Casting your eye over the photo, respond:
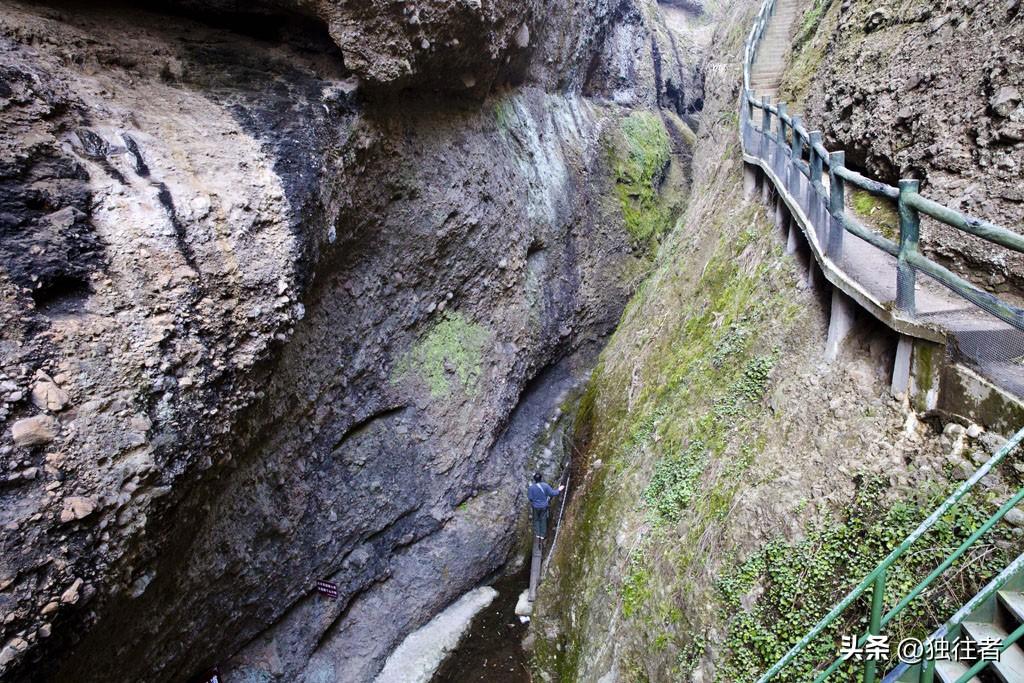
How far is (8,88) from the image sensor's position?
5.26 metres

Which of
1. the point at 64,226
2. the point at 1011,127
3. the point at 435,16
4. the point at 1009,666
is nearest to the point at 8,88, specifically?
the point at 64,226

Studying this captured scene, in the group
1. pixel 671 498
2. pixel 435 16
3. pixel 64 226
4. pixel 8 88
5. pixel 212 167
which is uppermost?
pixel 435 16

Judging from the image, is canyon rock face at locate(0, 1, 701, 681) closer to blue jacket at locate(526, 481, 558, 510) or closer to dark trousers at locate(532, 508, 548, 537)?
dark trousers at locate(532, 508, 548, 537)

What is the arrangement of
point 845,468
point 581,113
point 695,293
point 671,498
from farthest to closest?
point 581,113, point 695,293, point 671,498, point 845,468

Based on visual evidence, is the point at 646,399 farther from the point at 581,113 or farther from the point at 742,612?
the point at 581,113

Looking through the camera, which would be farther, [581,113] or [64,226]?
[581,113]

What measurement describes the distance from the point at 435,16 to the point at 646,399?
5926 mm

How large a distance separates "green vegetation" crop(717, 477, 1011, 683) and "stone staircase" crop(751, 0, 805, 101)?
984 cm

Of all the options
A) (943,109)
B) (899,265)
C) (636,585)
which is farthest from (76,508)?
(943,109)

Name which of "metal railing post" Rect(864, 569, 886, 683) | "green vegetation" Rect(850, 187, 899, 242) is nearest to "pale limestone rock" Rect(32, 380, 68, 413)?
"metal railing post" Rect(864, 569, 886, 683)

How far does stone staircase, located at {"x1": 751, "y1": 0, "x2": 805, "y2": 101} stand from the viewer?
A: 12.0 metres

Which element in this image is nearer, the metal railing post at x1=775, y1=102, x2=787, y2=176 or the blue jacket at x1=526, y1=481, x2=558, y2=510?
the metal railing post at x1=775, y1=102, x2=787, y2=176

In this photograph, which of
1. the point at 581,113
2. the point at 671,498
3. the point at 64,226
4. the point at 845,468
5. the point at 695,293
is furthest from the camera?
the point at 581,113

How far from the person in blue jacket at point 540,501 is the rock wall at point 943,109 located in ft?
19.6
